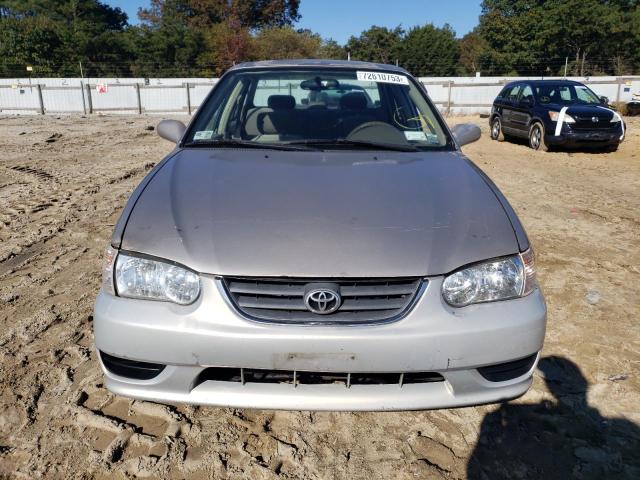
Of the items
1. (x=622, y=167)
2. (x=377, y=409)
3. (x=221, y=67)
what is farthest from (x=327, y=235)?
(x=221, y=67)

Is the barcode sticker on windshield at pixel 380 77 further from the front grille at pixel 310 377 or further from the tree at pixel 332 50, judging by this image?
the tree at pixel 332 50

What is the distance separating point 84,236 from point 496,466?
405 cm

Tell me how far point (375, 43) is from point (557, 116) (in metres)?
53.0

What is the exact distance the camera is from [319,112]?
331 cm

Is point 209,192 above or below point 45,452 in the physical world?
above

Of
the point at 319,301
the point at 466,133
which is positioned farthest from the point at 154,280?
the point at 466,133

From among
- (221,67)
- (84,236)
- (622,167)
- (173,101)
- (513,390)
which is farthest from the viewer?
(221,67)

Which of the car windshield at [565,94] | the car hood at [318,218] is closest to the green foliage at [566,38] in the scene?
the car windshield at [565,94]

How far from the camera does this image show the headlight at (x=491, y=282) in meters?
1.89

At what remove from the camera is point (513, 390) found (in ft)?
6.56

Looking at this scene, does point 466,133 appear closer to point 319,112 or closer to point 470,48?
point 319,112

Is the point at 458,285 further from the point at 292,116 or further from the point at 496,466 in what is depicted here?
the point at 292,116

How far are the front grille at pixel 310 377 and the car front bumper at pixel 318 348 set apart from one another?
0.8 inches

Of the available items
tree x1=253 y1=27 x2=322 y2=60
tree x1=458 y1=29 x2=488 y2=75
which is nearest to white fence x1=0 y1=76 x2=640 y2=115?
tree x1=253 y1=27 x2=322 y2=60
